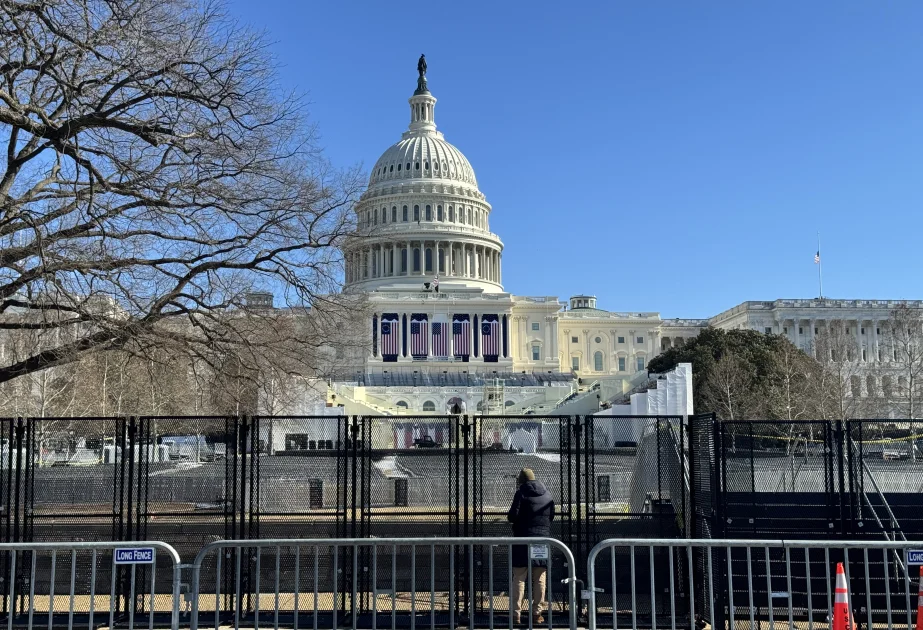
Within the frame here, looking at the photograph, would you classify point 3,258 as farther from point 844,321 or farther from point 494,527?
point 844,321

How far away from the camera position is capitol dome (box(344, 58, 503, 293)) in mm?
119250

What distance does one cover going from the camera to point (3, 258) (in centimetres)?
1434

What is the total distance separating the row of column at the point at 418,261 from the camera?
11994 cm

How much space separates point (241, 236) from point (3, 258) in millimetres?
3541

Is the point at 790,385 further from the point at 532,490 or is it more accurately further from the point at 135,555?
the point at 135,555

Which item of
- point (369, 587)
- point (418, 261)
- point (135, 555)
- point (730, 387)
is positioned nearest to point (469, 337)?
point (418, 261)

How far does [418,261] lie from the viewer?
120562mm

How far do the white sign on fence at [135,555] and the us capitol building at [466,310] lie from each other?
87.2 meters

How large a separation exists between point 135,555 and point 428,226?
112m

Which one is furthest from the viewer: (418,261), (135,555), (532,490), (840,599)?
(418,261)

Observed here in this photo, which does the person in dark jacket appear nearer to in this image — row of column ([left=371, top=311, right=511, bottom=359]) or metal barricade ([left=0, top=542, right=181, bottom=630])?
metal barricade ([left=0, top=542, right=181, bottom=630])

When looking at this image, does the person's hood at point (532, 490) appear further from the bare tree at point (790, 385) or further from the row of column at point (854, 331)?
the row of column at point (854, 331)

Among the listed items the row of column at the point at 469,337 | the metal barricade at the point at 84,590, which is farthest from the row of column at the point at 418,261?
the metal barricade at the point at 84,590

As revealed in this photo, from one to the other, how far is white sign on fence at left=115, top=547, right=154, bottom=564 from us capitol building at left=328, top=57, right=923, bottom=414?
87225mm
